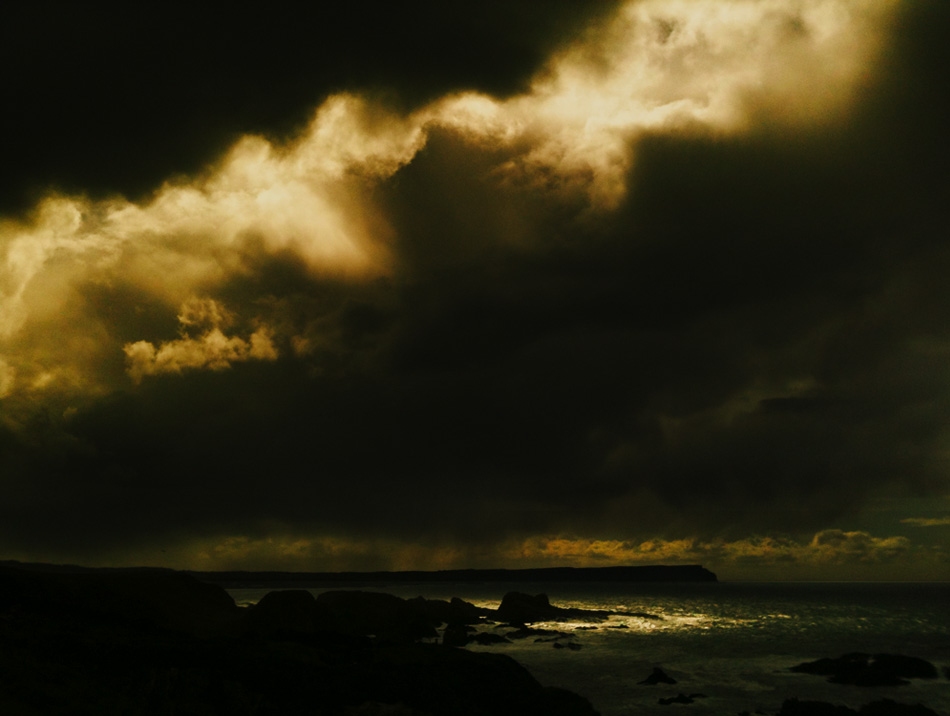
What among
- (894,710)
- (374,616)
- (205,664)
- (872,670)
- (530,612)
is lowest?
(530,612)

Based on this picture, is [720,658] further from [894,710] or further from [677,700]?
[894,710]

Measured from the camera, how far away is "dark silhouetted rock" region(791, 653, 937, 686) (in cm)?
4741

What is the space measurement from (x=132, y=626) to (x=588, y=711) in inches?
1141

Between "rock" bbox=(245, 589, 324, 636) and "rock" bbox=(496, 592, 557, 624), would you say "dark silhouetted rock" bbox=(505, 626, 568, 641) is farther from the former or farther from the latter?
"rock" bbox=(245, 589, 324, 636)

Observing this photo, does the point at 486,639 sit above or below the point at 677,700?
below

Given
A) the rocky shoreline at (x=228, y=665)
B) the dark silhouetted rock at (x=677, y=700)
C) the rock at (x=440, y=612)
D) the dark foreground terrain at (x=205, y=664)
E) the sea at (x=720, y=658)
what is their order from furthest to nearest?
the rock at (x=440, y=612)
the sea at (x=720, y=658)
the dark silhouetted rock at (x=677, y=700)
the rocky shoreline at (x=228, y=665)
the dark foreground terrain at (x=205, y=664)

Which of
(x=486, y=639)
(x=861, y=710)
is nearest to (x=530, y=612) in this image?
(x=486, y=639)

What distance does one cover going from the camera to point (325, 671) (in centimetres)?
3145

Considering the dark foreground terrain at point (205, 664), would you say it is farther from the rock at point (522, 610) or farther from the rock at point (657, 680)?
the rock at point (522, 610)

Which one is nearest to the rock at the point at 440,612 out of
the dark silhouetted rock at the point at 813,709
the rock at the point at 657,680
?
the rock at the point at 657,680

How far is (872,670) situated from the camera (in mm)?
48906

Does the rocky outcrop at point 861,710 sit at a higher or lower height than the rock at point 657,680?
higher

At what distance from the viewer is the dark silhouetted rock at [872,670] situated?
156ft

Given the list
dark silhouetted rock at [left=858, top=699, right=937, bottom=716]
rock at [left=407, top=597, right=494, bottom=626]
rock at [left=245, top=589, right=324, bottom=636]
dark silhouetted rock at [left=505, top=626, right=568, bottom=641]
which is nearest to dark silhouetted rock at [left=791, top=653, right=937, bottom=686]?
dark silhouetted rock at [left=858, top=699, right=937, bottom=716]
